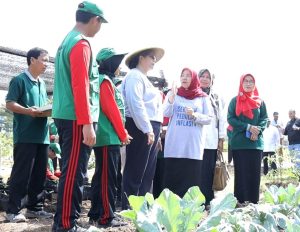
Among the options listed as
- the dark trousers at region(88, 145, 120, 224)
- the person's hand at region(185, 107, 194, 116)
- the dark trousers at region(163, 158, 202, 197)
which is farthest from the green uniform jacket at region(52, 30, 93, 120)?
the dark trousers at region(163, 158, 202, 197)

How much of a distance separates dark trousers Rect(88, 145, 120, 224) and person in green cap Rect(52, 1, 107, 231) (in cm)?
52

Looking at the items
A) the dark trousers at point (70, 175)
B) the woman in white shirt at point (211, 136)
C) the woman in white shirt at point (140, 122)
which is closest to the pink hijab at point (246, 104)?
the woman in white shirt at point (211, 136)

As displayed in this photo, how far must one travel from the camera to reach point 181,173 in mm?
4773

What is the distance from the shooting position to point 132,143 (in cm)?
421

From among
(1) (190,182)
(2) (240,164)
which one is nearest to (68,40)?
(1) (190,182)

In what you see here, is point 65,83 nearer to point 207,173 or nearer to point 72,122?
point 72,122

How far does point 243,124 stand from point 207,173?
71cm

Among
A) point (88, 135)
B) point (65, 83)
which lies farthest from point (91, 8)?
point (88, 135)

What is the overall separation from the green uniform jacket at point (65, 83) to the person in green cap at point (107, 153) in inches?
21.8

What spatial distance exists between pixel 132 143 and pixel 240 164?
1.47 meters

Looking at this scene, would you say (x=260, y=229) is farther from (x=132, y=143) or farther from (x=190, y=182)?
(x=190, y=182)

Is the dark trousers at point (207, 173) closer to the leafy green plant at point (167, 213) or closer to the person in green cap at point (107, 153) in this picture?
the person in green cap at point (107, 153)

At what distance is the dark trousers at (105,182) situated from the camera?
363 centimetres

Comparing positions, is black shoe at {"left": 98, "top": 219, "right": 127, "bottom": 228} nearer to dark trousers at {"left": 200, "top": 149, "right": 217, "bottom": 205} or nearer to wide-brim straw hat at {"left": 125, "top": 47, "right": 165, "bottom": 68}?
wide-brim straw hat at {"left": 125, "top": 47, "right": 165, "bottom": 68}
